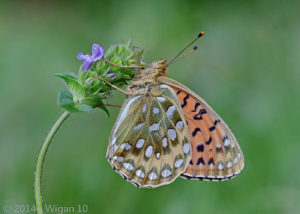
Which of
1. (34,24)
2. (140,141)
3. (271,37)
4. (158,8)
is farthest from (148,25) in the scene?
(140,141)

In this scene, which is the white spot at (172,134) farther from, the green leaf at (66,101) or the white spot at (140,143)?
the green leaf at (66,101)

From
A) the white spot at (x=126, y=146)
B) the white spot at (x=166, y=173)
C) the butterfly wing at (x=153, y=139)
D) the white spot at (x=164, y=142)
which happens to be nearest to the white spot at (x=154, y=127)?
the butterfly wing at (x=153, y=139)

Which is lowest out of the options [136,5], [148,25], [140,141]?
[140,141]

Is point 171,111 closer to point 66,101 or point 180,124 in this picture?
point 180,124

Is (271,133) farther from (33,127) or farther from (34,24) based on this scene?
(34,24)

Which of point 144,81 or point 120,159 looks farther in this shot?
point 144,81

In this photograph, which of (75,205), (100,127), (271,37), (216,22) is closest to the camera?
(75,205)

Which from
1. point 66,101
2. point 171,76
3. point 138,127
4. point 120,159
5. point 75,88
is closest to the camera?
point 66,101

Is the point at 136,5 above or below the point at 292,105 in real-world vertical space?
above

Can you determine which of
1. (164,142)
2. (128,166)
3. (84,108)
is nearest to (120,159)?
(128,166)
